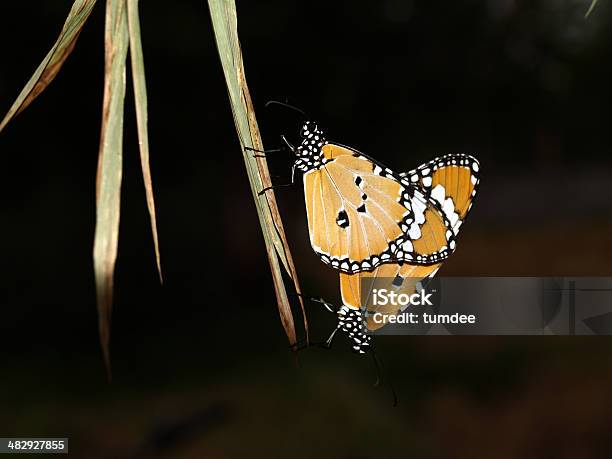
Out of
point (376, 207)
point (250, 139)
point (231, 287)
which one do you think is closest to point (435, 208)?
point (376, 207)

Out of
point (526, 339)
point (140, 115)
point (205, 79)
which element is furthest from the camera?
point (526, 339)

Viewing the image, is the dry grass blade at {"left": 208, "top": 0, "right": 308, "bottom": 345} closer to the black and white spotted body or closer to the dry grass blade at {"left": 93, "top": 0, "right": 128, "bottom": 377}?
the dry grass blade at {"left": 93, "top": 0, "right": 128, "bottom": 377}

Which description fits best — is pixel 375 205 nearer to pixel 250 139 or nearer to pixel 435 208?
pixel 435 208

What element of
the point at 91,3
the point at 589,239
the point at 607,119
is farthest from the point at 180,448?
the point at 607,119

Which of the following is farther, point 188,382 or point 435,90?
point 435,90

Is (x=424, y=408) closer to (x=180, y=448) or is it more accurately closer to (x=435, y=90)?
(x=180, y=448)

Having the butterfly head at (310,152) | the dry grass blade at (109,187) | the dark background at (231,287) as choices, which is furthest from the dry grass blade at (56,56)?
the dark background at (231,287)

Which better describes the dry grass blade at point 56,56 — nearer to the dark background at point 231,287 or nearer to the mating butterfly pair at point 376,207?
the mating butterfly pair at point 376,207
